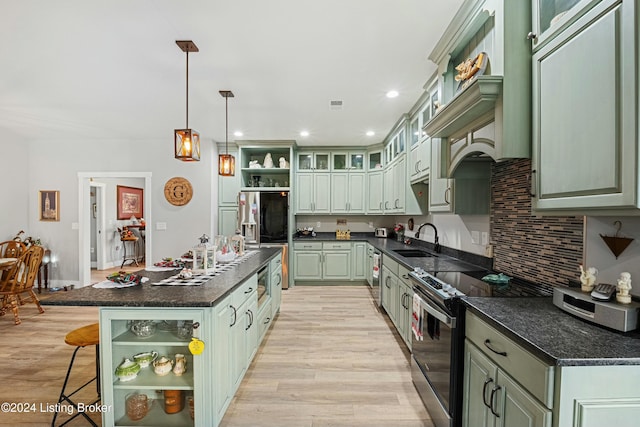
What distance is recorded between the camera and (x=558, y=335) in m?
1.11

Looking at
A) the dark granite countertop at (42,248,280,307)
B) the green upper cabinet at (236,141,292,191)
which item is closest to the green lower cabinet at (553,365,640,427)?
the dark granite countertop at (42,248,280,307)

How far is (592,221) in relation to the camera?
148 cm

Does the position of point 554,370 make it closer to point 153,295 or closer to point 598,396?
point 598,396

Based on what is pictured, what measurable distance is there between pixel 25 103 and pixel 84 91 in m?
1.07

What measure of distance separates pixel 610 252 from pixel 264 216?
4428mm

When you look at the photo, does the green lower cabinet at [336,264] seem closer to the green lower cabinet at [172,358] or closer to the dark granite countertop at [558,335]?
the green lower cabinet at [172,358]

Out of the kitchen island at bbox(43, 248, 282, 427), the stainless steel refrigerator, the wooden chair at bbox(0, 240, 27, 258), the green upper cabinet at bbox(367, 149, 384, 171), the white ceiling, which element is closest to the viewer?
the kitchen island at bbox(43, 248, 282, 427)

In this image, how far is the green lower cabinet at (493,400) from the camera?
1.05m

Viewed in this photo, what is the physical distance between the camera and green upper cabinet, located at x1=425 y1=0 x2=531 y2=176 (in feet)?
4.97

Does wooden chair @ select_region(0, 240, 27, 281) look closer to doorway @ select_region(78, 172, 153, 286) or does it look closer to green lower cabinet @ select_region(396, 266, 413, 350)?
doorway @ select_region(78, 172, 153, 286)

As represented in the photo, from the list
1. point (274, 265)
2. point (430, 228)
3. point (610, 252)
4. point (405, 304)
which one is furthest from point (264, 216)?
point (610, 252)

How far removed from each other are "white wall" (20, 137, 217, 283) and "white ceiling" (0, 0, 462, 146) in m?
0.93

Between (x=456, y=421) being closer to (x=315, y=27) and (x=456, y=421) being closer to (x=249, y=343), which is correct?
(x=249, y=343)

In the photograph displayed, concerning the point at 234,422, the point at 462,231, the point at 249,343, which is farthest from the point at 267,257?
the point at 462,231
